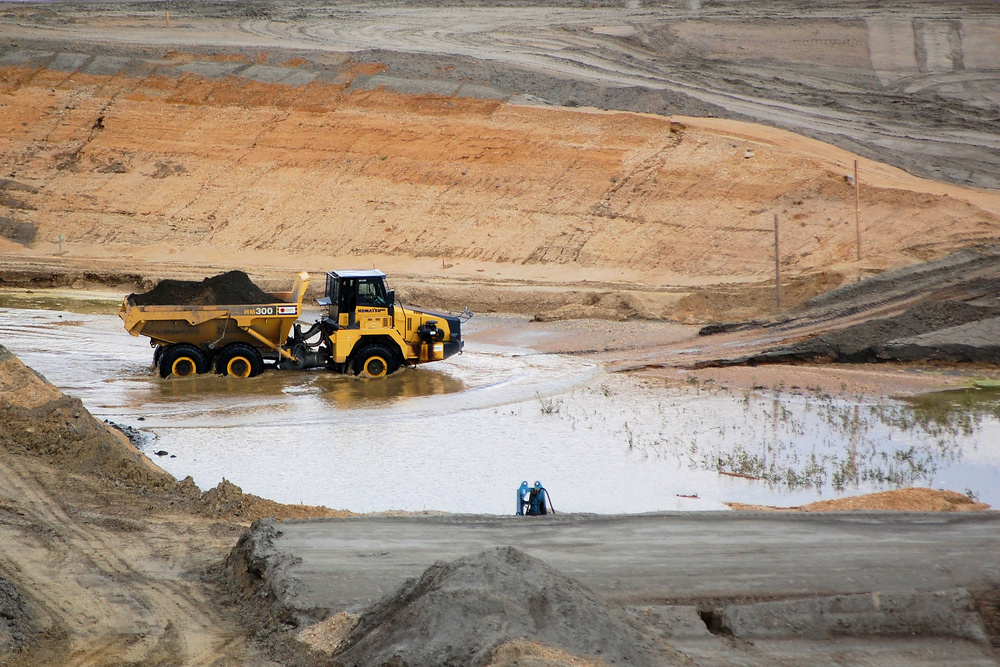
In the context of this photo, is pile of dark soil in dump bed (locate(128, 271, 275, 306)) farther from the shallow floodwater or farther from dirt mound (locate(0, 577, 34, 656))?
dirt mound (locate(0, 577, 34, 656))

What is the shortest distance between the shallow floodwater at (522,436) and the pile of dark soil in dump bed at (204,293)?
1.42m

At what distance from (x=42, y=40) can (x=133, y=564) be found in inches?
1421

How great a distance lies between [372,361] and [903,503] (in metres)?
10.2

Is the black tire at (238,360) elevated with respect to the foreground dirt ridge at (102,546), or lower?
elevated

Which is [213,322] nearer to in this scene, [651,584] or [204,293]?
[204,293]

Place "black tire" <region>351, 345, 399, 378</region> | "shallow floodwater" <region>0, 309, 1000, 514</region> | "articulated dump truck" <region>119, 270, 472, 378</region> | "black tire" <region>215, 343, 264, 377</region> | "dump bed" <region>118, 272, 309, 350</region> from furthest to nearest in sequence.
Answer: "black tire" <region>351, 345, 399, 378</region>
"black tire" <region>215, 343, 264, 377</region>
"articulated dump truck" <region>119, 270, 472, 378</region>
"dump bed" <region>118, 272, 309, 350</region>
"shallow floodwater" <region>0, 309, 1000, 514</region>

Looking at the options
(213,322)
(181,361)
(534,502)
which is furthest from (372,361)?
(534,502)

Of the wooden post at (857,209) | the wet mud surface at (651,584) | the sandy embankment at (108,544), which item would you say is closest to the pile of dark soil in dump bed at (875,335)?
the wooden post at (857,209)

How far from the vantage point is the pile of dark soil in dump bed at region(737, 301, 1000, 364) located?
19.5 meters

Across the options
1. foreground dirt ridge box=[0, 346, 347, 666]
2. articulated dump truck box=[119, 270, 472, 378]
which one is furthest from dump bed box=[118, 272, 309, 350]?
foreground dirt ridge box=[0, 346, 347, 666]

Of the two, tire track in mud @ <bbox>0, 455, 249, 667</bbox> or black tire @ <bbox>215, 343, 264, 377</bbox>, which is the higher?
black tire @ <bbox>215, 343, 264, 377</bbox>

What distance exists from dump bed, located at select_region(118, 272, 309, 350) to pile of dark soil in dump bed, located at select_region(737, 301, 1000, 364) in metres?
8.93

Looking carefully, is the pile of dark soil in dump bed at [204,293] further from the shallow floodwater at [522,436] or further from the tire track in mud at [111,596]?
the tire track in mud at [111,596]

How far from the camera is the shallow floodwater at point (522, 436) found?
12.4 m
